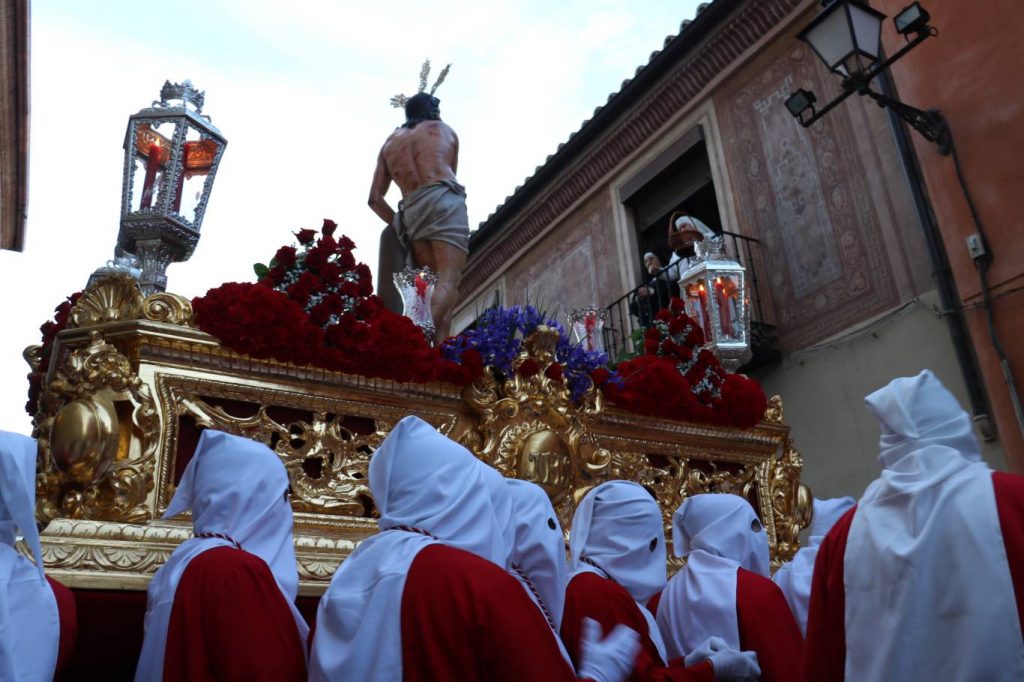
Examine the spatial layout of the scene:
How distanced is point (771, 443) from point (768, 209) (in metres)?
4.51

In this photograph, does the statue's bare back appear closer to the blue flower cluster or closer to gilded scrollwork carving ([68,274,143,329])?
the blue flower cluster

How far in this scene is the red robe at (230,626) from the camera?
6.41ft

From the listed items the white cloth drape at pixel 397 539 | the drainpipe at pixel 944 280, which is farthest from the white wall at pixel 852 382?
the white cloth drape at pixel 397 539

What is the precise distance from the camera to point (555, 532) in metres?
2.45

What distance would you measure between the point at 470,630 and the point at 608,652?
0.74 m

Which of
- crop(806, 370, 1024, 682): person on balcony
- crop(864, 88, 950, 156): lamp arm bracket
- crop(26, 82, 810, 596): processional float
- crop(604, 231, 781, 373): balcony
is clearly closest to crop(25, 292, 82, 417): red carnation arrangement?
crop(26, 82, 810, 596): processional float

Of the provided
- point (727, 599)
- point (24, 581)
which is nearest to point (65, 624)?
point (24, 581)

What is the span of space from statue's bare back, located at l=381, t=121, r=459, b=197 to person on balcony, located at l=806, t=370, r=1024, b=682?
368 centimetres

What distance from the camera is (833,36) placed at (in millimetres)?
6113

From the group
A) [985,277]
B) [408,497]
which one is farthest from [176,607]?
[985,277]

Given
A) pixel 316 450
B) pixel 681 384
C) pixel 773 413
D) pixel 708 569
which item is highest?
pixel 681 384

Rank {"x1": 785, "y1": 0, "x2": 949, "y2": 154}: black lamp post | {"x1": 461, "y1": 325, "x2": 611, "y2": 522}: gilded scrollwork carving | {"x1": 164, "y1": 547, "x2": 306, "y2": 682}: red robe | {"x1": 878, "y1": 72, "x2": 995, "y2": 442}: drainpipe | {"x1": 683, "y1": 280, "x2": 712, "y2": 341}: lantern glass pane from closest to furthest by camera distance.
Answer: {"x1": 164, "y1": 547, "x2": 306, "y2": 682}: red robe < {"x1": 461, "y1": 325, "x2": 611, "y2": 522}: gilded scrollwork carving < {"x1": 683, "y1": 280, "x2": 712, "y2": 341}: lantern glass pane < {"x1": 785, "y1": 0, "x2": 949, "y2": 154}: black lamp post < {"x1": 878, "y1": 72, "x2": 995, "y2": 442}: drainpipe

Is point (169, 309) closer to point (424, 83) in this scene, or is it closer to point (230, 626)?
point (230, 626)

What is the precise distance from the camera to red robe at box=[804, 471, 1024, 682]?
1.96 metres
